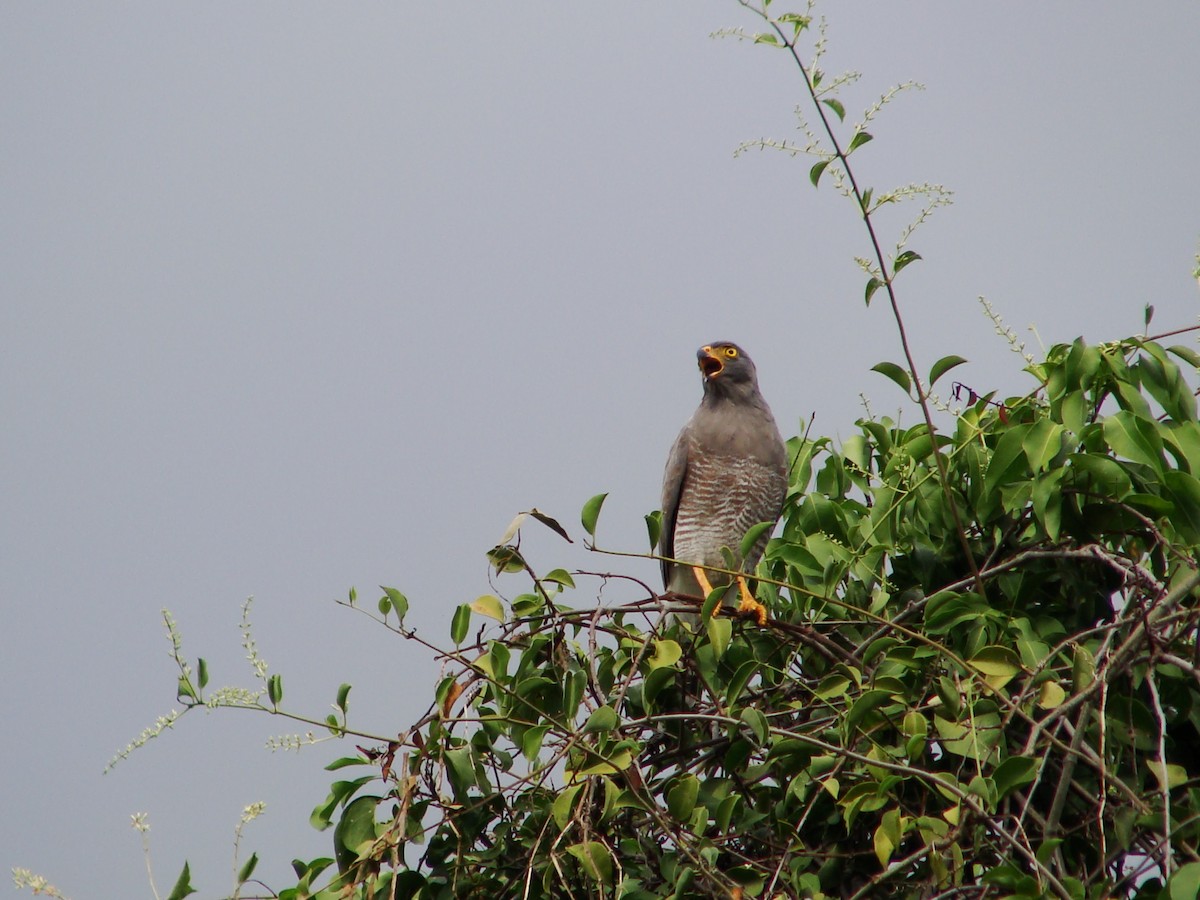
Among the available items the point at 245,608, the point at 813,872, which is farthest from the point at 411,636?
the point at 813,872

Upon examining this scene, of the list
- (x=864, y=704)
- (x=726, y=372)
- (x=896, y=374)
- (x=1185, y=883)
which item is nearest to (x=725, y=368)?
(x=726, y=372)

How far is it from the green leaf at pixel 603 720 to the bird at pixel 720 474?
202 cm

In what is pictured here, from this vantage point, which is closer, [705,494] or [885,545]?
[885,545]

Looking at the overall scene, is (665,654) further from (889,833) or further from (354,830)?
(354,830)

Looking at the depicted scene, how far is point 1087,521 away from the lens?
2676 mm

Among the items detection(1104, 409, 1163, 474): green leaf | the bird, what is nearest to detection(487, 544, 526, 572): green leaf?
detection(1104, 409, 1163, 474): green leaf

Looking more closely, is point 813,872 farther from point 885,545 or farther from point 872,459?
point 872,459

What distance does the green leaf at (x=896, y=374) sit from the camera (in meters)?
2.73

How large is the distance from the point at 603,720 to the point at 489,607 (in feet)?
1.47

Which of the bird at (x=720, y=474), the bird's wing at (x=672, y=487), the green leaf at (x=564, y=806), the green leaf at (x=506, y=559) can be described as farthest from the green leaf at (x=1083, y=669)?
the bird's wing at (x=672, y=487)

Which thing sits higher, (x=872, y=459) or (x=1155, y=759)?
(x=872, y=459)

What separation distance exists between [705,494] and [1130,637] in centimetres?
241

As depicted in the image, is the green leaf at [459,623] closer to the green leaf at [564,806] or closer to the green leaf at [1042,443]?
the green leaf at [564,806]

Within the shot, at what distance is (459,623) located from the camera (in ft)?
8.56
